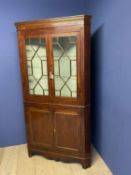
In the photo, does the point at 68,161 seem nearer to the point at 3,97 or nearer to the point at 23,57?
the point at 3,97

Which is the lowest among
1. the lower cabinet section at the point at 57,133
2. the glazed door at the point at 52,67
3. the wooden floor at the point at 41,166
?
the wooden floor at the point at 41,166

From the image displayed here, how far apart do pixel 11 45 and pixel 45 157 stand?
5.19ft

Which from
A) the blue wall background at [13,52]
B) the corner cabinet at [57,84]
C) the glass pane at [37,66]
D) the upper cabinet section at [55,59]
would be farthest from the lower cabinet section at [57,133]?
the blue wall background at [13,52]

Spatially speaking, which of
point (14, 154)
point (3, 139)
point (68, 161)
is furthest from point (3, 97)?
point (68, 161)

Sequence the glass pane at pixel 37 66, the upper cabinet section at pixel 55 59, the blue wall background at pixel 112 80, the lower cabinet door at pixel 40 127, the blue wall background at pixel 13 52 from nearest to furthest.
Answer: the blue wall background at pixel 112 80 < the upper cabinet section at pixel 55 59 < the glass pane at pixel 37 66 < the lower cabinet door at pixel 40 127 < the blue wall background at pixel 13 52

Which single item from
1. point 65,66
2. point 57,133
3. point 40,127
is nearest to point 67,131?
point 57,133

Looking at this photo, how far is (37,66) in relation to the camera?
90.9 inches

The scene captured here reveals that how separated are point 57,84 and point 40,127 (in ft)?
2.03

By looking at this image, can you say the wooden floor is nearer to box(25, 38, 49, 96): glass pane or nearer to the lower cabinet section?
the lower cabinet section

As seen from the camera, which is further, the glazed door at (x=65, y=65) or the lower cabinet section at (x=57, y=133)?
the lower cabinet section at (x=57, y=133)

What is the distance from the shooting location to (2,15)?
2.45m

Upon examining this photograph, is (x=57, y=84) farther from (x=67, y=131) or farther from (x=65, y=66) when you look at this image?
(x=67, y=131)

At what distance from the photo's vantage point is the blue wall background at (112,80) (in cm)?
176

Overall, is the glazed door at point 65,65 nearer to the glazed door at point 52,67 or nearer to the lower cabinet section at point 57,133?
the glazed door at point 52,67
